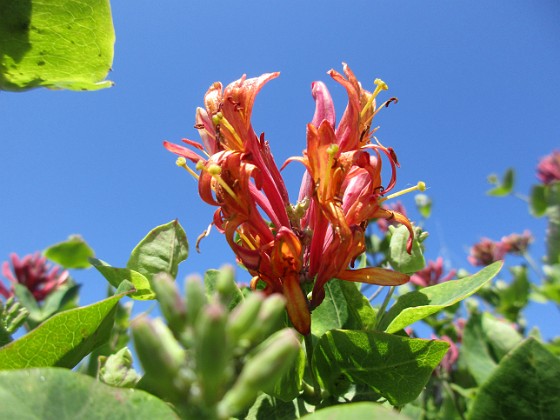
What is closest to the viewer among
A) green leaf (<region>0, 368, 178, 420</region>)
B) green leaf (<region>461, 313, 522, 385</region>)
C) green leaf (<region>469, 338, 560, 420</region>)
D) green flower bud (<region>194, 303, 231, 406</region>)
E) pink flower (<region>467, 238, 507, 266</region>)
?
green flower bud (<region>194, 303, 231, 406</region>)

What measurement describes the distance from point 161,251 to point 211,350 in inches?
37.2

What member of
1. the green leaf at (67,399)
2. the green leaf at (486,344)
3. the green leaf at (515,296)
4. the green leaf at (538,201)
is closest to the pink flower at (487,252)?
the green leaf at (538,201)

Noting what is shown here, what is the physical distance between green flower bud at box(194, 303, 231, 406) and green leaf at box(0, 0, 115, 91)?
1202 millimetres

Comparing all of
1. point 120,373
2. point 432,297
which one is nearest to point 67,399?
point 120,373

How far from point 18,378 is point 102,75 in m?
1.12

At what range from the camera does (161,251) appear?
1.27 m

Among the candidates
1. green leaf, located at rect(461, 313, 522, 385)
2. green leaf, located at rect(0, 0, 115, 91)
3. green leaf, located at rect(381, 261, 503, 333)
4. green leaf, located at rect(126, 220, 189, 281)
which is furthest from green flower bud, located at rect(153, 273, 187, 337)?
green leaf, located at rect(461, 313, 522, 385)

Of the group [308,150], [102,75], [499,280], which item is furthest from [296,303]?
[499,280]

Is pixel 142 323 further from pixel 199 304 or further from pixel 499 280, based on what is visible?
pixel 499 280

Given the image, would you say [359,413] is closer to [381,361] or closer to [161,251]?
[381,361]

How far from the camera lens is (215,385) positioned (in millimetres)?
363

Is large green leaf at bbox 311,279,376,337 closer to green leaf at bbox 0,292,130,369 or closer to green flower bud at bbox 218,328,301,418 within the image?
green leaf at bbox 0,292,130,369

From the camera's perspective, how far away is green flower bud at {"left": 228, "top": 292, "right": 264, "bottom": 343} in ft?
1.26

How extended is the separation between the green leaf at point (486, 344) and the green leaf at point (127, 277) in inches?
47.4
